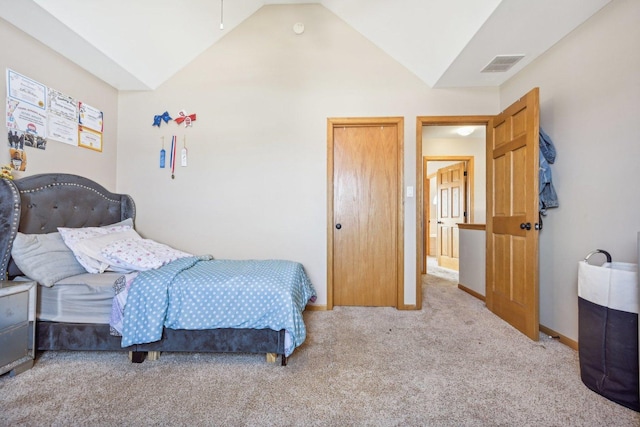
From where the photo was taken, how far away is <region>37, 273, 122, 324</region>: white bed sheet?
73.1 inches

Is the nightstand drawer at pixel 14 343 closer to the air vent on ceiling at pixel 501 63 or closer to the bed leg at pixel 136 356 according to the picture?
the bed leg at pixel 136 356

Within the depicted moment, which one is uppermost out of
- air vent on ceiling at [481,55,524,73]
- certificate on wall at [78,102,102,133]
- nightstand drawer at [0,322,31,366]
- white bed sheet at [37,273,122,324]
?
air vent on ceiling at [481,55,524,73]

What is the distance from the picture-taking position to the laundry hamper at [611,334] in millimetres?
1448

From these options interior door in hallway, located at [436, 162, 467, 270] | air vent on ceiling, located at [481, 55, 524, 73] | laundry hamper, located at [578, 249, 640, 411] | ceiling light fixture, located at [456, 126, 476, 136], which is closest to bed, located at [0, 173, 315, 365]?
laundry hamper, located at [578, 249, 640, 411]

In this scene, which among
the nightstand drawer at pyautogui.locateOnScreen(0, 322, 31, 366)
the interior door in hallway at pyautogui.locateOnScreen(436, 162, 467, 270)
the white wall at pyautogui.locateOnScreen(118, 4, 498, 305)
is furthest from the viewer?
the interior door in hallway at pyautogui.locateOnScreen(436, 162, 467, 270)

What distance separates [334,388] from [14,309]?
2000mm

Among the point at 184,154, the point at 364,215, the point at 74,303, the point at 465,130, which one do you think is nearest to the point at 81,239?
the point at 74,303

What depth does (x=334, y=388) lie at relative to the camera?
1586 mm

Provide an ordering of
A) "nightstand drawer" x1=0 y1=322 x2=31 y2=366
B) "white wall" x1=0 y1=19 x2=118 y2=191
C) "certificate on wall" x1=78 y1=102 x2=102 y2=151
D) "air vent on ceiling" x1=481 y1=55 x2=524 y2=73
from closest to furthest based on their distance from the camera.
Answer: "nightstand drawer" x1=0 y1=322 x2=31 y2=366
"white wall" x1=0 y1=19 x2=118 y2=191
"air vent on ceiling" x1=481 y1=55 x2=524 y2=73
"certificate on wall" x1=78 y1=102 x2=102 y2=151

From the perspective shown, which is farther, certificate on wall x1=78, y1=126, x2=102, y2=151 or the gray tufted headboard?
certificate on wall x1=78, y1=126, x2=102, y2=151

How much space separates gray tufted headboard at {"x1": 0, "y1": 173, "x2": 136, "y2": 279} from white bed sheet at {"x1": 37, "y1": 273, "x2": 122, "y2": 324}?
1.11ft

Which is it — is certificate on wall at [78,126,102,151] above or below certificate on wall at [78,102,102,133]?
below

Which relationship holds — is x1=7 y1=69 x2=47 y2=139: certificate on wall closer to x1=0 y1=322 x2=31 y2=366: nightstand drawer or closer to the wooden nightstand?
the wooden nightstand

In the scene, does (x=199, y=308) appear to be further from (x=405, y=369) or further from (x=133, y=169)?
(x=133, y=169)
